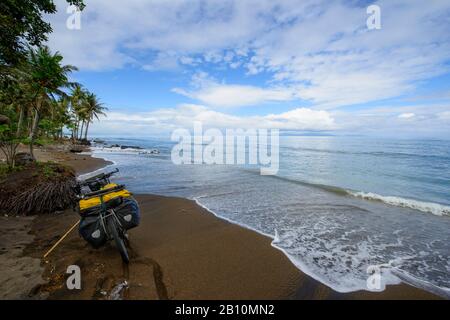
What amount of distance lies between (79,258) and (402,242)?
23.5ft

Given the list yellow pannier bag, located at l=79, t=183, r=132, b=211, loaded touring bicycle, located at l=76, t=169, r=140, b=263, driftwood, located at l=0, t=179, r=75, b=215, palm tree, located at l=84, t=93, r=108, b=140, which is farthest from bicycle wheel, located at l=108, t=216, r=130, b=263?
palm tree, located at l=84, t=93, r=108, b=140

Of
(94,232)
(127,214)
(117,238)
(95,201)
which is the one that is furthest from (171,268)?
(95,201)

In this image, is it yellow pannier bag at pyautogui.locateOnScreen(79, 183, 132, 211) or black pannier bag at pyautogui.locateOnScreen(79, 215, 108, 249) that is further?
yellow pannier bag at pyautogui.locateOnScreen(79, 183, 132, 211)

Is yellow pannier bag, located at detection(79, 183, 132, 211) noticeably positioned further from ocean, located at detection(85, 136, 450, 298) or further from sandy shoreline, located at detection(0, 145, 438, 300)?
ocean, located at detection(85, 136, 450, 298)

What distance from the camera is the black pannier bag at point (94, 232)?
3803 millimetres

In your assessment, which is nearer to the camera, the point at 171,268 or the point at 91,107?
the point at 171,268

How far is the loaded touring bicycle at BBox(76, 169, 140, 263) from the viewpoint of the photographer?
3820mm

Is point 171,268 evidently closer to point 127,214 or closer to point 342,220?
point 127,214

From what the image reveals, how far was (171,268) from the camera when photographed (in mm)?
3971

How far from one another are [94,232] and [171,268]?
1.45 meters

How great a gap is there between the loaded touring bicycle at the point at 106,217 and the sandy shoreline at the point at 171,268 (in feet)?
1.34

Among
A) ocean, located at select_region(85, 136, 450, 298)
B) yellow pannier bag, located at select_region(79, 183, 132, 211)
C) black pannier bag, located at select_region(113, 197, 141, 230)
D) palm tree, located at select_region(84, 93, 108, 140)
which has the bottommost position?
ocean, located at select_region(85, 136, 450, 298)
